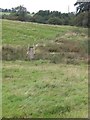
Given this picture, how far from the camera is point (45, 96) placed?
1118 cm

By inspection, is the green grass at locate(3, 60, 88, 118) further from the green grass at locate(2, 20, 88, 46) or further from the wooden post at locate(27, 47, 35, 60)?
the green grass at locate(2, 20, 88, 46)

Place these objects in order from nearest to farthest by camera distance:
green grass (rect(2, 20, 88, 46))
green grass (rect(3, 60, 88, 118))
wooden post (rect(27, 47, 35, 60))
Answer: green grass (rect(3, 60, 88, 118)) → wooden post (rect(27, 47, 35, 60)) → green grass (rect(2, 20, 88, 46))

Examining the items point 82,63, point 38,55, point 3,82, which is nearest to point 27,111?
point 3,82

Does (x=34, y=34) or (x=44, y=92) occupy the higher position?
(x=34, y=34)

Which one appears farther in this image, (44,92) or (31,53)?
(31,53)

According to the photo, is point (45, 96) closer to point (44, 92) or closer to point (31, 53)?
point (44, 92)

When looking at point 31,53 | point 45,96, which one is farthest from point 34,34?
point 45,96

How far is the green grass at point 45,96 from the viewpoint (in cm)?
949

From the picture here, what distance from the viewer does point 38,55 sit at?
981 inches

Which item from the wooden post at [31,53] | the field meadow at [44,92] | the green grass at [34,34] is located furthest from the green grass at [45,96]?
the green grass at [34,34]

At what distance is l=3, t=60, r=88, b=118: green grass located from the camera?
31.1 feet

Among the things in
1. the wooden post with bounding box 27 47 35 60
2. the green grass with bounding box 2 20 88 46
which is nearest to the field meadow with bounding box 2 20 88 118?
the wooden post with bounding box 27 47 35 60

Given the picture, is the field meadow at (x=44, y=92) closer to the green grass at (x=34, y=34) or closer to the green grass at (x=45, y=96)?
the green grass at (x=45, y=96)

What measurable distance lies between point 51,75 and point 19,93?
4183mm
